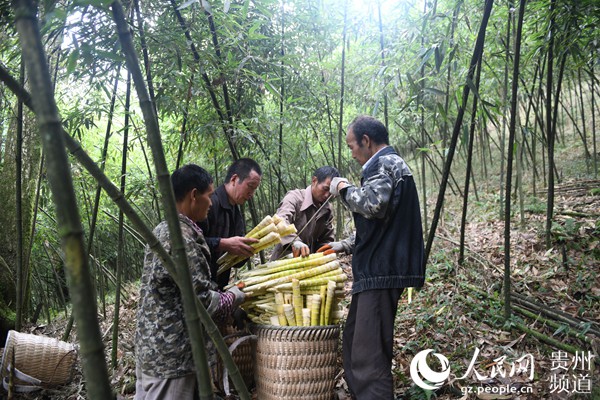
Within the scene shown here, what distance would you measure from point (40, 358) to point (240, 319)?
1.70 metres

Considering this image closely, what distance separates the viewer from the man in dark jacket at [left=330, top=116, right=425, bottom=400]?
6.57 feet

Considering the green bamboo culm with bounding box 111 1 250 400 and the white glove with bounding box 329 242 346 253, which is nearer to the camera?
the green bamboo culm with bounding box 111 1 250 400

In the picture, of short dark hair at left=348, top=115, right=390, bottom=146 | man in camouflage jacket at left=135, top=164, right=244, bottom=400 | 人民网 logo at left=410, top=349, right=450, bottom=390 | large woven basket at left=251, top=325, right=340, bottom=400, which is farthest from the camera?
人民网 logo at left=410, top=349, right=450, bottom=390

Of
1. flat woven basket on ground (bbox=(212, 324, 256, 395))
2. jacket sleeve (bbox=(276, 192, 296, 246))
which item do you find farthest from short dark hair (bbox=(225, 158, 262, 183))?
flat woven basket on ground (bbox=(212, 324, 256, 395))

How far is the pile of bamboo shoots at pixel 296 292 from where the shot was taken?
2068mm

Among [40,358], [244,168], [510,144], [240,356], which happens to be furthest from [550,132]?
[40,358]

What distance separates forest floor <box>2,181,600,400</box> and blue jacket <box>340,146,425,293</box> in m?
0.74

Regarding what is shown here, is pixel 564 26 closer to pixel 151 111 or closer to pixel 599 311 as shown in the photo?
pixel 599 311

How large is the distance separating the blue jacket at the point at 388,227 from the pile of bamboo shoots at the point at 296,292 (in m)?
0.16

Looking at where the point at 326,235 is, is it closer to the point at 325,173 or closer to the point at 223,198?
the point at 325,173

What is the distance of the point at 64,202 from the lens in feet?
1.84

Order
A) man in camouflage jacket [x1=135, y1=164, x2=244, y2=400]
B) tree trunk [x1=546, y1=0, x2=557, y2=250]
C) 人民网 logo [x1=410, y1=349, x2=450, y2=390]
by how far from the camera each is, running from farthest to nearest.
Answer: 1. tree trunk [x1=546, y1=0, x2=557, y2=250]
2. 人民网 logo [x1=410, y1=349, x2=450, y2=390]
3. man in camouflage jacket [x1=135, y1=164, x2=244, y2=400]

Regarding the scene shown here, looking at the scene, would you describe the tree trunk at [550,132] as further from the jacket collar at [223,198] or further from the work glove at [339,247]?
the jacket collar at [223,198]

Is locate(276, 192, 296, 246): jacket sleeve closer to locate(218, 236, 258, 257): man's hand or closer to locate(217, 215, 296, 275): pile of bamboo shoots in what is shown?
locate(217, 215, 296, 275): pile of bamboo shoots
